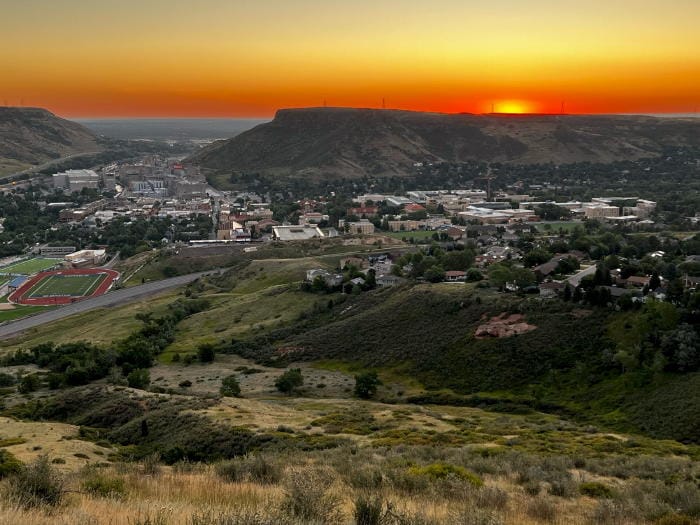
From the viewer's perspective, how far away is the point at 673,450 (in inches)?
815

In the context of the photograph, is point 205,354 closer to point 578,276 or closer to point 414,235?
point 578,276

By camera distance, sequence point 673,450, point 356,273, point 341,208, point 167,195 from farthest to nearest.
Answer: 1. point 167,195
2. point 341,208
3. point 356,273
4. point 673,450

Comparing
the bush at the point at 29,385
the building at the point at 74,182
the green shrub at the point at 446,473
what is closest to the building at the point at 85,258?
the bush at the point at 29,385

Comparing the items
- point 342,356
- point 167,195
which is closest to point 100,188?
point 167,195

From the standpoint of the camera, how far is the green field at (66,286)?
7481 centimetres

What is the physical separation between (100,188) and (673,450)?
6706 inches

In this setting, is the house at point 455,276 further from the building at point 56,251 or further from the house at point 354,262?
the building at point 56,251

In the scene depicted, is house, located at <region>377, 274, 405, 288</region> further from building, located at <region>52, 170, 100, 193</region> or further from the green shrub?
building, located at <region>52, 170, 100, 193</region>

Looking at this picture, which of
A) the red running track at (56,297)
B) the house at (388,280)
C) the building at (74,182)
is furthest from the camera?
the building at (74,182)

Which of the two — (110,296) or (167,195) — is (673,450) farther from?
(167,195)

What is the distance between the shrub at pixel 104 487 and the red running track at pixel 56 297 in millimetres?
65023

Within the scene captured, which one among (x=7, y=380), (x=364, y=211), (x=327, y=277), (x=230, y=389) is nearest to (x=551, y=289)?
(x=230, y=389)

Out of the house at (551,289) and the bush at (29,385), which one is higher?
the house at (551,289)

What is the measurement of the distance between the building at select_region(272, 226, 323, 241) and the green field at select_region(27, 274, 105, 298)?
26.7 metres
